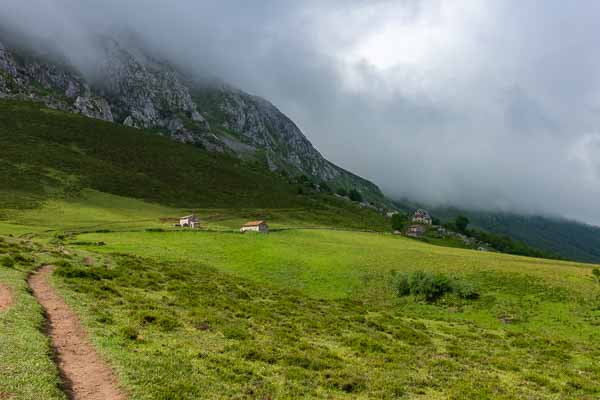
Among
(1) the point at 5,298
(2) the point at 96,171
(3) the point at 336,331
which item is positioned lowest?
(3) the point at 336,331

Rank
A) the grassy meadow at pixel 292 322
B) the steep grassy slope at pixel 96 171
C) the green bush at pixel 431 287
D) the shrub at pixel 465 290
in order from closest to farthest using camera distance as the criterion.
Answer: the grassy meadow at pixel 292 322
the shrub at pixel 465 290
the green bush at pixel 431 287
the steep grassy slope at pixel 96 171

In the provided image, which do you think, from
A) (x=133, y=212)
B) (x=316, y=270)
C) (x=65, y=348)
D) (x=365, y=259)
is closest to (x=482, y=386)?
(x=65, y=348)

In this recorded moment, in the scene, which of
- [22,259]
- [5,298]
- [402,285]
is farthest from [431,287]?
[22,259]

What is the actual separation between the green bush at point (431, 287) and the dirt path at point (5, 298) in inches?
1305

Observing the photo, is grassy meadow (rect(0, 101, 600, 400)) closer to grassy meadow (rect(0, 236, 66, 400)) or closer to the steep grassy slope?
grassy meadow (rect(0, 236, 66, 400))

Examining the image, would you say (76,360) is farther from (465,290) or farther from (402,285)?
(465,290)

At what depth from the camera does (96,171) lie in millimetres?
146625

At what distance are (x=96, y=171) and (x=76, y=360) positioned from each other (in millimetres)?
151898

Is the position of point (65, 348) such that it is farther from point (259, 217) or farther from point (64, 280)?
point (259, 217)

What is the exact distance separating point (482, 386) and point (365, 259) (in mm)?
37254

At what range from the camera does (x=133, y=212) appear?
361ft

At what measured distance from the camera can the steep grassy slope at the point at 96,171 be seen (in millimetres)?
119500

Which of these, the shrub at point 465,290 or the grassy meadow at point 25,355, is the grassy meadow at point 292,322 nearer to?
the grassy meadow at point 25,355

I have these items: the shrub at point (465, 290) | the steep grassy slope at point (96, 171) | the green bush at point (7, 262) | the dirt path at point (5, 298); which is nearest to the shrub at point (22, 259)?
the green bush at point (7, 262)
